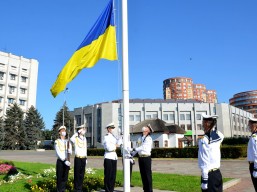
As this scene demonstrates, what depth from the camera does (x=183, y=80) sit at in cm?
16975

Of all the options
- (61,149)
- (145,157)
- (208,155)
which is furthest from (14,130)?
(208,155)

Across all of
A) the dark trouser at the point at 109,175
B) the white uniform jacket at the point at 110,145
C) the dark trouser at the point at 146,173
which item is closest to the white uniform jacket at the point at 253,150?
the dark trouser at the point at 146,173

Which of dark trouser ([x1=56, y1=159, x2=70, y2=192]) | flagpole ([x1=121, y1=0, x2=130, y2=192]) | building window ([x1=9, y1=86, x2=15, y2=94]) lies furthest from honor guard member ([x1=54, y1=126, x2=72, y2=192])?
building window ([x1=9, y1=86, x2=15, y2=94])

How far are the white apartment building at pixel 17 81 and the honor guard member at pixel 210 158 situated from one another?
8177cm

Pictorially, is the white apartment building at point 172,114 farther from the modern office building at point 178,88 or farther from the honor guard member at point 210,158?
the modern office building at point 178,88

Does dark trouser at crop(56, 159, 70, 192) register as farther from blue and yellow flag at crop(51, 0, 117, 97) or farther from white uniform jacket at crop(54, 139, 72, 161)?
blue and yellow flag at crop(51, 0, 117, 97)

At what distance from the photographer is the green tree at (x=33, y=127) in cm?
7094

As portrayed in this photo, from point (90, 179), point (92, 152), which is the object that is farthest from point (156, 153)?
point (90, 179)

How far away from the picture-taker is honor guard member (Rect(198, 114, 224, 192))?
16.5ft

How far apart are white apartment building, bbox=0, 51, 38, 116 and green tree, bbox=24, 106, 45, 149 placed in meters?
10.4

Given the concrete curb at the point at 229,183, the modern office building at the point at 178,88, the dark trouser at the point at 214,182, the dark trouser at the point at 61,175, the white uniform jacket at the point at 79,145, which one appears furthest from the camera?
the modern office building at the point at 178,88

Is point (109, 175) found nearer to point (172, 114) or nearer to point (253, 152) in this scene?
point (253, 152)

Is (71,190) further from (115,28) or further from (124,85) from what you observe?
(115,28)

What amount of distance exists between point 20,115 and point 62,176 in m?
66.0
